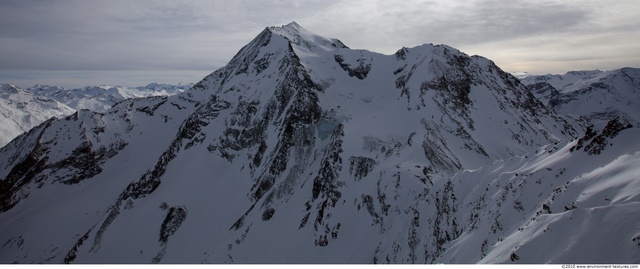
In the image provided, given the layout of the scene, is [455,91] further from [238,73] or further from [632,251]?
[632,251]

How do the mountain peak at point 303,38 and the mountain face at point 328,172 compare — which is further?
the mountain peak at point 303,38

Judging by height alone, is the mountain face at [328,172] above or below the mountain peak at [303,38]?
below

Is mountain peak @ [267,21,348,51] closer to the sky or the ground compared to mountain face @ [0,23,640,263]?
closer to the sky

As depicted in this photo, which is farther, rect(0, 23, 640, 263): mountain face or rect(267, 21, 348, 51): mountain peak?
rect(267, 21, 348, 51): mountain peak

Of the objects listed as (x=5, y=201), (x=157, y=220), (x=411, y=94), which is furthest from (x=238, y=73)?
(x=5, y=201)

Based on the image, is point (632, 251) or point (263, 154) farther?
point (263, 154)

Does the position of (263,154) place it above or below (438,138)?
below

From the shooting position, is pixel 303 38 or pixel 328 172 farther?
pixel 303 38

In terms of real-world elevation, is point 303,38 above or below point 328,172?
above
